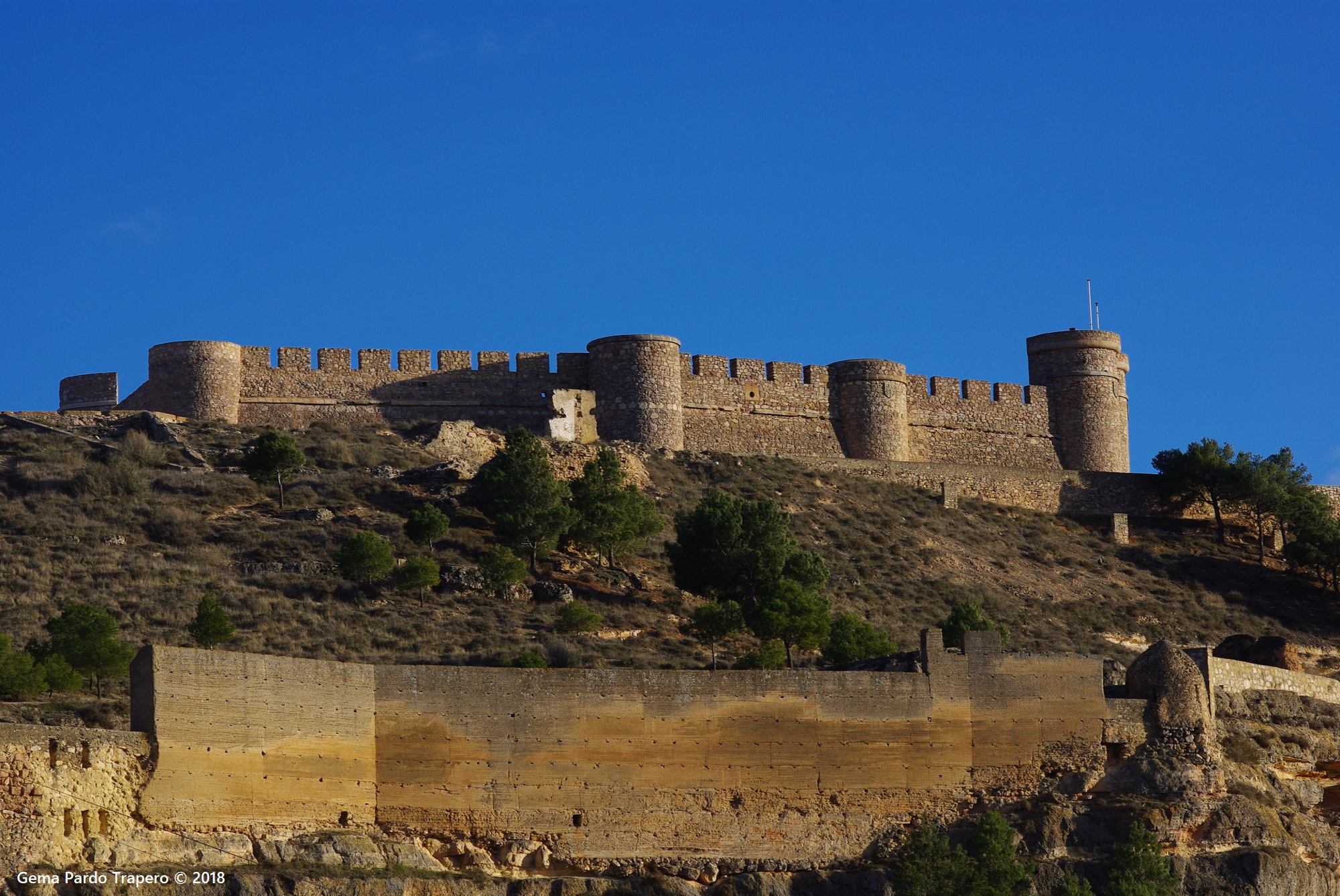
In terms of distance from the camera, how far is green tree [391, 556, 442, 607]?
30891mm

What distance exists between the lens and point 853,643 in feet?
94.1

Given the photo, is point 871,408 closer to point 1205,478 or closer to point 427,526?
point 1205,478

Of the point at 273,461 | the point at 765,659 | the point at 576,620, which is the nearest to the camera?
the point at 765,659

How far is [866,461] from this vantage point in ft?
142

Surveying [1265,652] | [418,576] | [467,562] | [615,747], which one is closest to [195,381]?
[467,562]

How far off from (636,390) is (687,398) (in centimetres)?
169

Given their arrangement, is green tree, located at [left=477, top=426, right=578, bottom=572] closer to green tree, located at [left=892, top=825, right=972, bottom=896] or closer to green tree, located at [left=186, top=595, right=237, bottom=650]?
green tree, located at [left=186, top=595, right=237, bottom=650]

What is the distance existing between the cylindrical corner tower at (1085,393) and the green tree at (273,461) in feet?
61.1

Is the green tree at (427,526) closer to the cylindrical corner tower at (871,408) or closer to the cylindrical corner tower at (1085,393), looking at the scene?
the cylindrical corner tower at (871,408)

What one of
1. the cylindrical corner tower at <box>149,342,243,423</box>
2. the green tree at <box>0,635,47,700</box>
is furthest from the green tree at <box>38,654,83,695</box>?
the cylindrical corner tower at <box>149,342,243,423</box>

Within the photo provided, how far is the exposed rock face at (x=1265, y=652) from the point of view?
29359 mm

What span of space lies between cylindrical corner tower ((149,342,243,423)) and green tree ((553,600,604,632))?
11.9m

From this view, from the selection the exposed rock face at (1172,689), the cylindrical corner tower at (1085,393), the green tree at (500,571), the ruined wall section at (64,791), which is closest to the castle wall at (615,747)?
the ruined wall section at (64,791)

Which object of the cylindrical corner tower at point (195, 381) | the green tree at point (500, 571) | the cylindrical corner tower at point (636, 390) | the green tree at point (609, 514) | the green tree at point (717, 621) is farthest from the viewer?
the cylindrical corner tower at point (636, 390)
